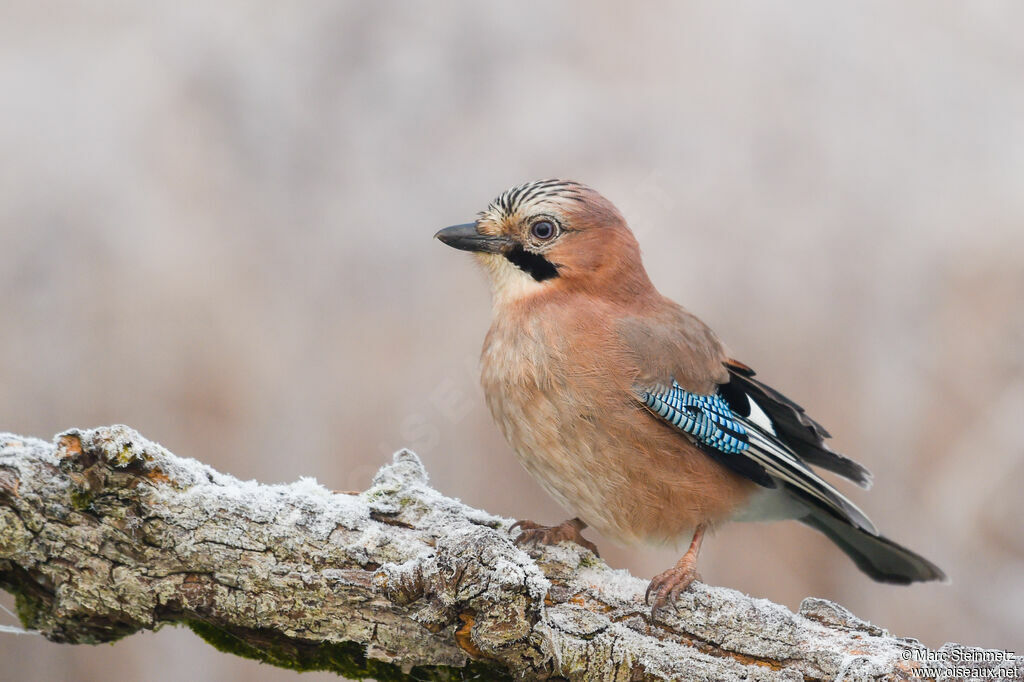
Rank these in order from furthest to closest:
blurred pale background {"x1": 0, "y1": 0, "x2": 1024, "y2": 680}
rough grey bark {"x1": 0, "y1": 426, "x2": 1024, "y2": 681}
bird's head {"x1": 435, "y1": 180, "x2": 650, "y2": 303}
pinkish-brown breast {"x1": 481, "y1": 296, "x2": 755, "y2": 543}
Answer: blurred pale background {"x1": 0, "y1": 0, "x2": 1024, "y2": 680}, bird's head {"x1": 435, "y1": 180, "x2": 650, "y2": 303}, pinkish-brown breast {"x1": 481, "y1": 296, "x2": 755, "y2": 543}, rough grey bark {"x1": 0, "y1": 426, "x2": 1024, "y2": 681}

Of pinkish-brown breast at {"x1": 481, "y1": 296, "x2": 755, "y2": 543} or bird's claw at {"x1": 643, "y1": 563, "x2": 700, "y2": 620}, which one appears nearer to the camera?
bird's claw at {"x1": 643, "y1": 563, "x2": 700, "y2": 620}

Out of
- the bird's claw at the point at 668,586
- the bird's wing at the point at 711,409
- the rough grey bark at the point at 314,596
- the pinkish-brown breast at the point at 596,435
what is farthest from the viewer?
the bird's wing at the point at 711,409

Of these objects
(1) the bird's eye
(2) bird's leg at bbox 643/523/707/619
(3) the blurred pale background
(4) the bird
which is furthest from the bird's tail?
(3) the blurred pale background

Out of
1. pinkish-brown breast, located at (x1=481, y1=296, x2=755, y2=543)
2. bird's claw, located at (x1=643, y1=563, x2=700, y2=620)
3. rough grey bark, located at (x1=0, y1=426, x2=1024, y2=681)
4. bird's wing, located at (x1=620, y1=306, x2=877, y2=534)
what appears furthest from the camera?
bird's wing, located at (x1=620, y1=306, x2=877, y2=534)

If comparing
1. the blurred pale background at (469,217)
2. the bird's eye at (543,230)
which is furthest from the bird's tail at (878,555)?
the blurred pale background at (469,217)

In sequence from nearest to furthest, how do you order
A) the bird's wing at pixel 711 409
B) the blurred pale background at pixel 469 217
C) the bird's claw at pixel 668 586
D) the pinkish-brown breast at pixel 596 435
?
the bird's claw at pixel 668 586 < the pinkish-brown breast at pixel 596 435 < the bird's wing at pixel 711 409 < the blurred pale background at pixel 469 217

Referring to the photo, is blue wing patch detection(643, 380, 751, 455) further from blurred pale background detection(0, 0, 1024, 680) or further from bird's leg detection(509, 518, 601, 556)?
blurred pale background detection(0, 0, 1024, 680)

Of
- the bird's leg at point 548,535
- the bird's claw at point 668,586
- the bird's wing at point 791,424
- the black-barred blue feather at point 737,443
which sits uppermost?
Result: the bird's wing at point 791,424

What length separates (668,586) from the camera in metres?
3.13

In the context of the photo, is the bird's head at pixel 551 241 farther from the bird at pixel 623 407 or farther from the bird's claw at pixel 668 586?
the bird's claw at pixel 668 586

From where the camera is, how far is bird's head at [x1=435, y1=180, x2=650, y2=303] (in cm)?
386

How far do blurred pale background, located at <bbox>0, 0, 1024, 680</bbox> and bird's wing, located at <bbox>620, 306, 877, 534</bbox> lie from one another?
203 cm

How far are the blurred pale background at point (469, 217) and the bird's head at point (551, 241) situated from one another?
206cm

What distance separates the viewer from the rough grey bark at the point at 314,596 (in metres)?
2.88
